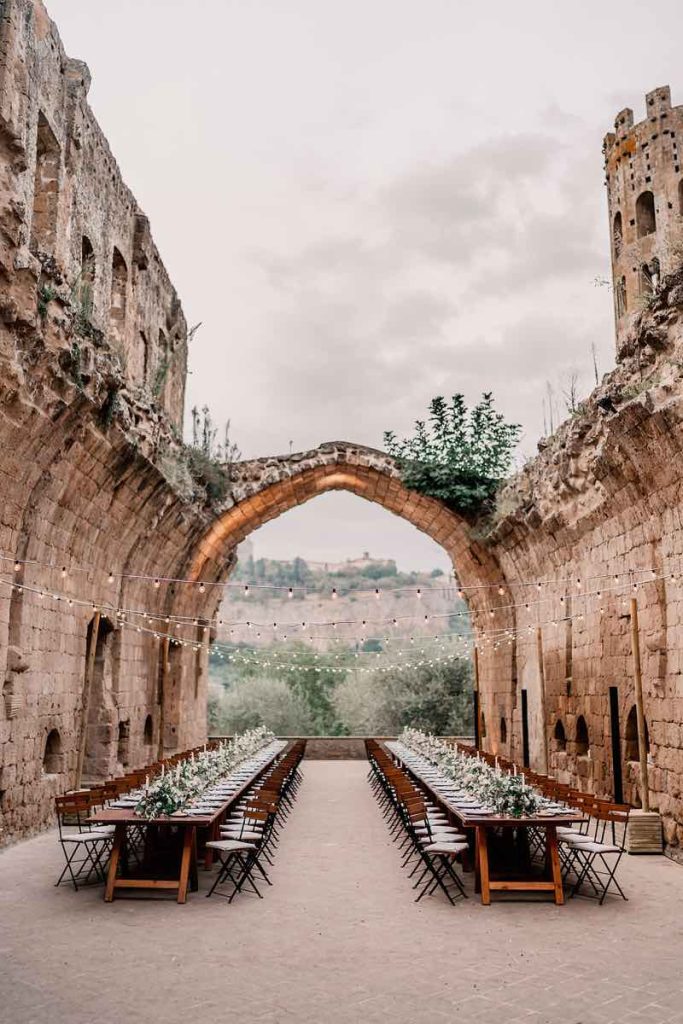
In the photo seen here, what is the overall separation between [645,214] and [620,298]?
283 centimetres

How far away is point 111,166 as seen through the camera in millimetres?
15938

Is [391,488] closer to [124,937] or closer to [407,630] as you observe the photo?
[124,937]

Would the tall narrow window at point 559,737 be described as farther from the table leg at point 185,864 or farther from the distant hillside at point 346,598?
the distant hillside at point 346,598

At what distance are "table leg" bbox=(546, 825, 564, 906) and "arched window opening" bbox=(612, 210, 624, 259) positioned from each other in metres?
26.7

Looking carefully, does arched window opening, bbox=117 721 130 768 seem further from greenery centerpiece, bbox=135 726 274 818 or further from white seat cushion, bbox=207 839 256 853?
white seat cushion, bbox=207 839 256 853

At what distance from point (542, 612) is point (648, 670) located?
235 inches

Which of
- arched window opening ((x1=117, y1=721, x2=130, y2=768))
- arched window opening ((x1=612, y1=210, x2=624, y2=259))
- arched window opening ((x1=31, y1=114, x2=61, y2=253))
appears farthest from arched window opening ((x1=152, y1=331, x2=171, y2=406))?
arched window opening ((x1=612, y1=210, x2=624, y2=259))

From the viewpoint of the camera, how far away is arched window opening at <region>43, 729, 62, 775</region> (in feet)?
38.9

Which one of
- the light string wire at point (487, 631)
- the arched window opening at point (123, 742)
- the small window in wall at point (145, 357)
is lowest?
the arched window opening at point (123, 742)

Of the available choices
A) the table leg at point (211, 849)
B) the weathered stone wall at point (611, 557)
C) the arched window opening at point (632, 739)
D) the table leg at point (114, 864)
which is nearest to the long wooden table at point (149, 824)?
the table leg at point (114, 864)

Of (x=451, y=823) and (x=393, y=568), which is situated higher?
(x=393, y=568)

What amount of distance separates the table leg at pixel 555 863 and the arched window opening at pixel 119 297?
12703 mm

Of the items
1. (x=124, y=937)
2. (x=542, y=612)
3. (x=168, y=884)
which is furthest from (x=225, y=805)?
(x=542, y=612)

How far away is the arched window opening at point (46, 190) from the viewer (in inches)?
512
